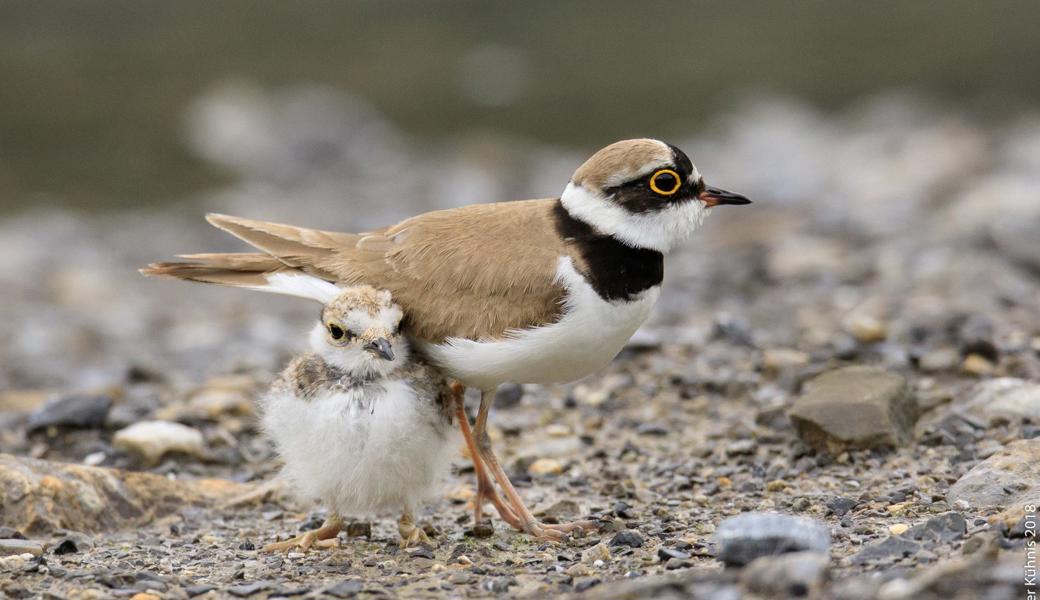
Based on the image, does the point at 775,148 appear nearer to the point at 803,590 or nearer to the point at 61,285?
the point at 61,285

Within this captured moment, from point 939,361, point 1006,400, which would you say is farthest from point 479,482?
point 939,361

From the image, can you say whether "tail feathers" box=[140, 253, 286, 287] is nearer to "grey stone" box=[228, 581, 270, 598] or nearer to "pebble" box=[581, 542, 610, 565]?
"grey stone" box=[228, 581, 270, 598]

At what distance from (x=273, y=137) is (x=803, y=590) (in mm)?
17599

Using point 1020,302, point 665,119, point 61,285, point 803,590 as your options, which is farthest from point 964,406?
point 665,119

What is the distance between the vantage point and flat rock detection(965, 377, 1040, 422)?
5.96 metres

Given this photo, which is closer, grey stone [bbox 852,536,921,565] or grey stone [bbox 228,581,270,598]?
grey stone [bbox 852,536,921,565]

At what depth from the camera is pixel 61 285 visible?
12.8 meters

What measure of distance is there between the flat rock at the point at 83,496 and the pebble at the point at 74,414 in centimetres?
95

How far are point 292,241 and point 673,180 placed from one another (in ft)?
5.90

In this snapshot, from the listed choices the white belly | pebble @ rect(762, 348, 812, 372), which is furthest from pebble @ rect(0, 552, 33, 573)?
pebble @ rect(762, 348, 812, 372)

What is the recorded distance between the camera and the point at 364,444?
514cm

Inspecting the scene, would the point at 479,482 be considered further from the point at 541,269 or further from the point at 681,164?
the point at 681,164

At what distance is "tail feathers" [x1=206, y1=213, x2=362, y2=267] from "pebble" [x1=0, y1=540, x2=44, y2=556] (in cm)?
163

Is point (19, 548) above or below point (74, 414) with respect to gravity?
below
